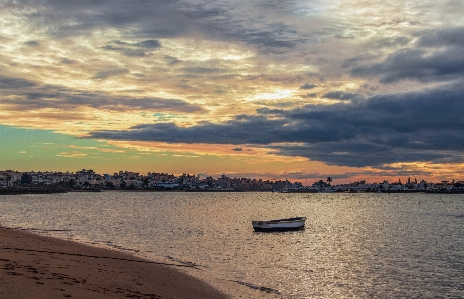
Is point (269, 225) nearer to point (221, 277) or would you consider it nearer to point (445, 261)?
point (445, 261)

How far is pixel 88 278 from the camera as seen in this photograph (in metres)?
22.8

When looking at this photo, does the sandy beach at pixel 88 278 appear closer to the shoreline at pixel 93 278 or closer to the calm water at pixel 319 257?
the shoreline at pixel 93 278

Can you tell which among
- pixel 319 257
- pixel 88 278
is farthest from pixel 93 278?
pixel 319 257

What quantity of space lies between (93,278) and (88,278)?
288mm

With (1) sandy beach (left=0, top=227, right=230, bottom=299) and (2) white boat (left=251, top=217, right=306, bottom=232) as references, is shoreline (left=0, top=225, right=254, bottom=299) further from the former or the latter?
(2) white boat (left=251, top=217, right=306, bottom=232)

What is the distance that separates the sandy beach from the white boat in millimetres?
33135

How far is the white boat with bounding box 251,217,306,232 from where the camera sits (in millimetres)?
64812

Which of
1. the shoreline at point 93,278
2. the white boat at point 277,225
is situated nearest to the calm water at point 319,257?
the white boat at point 277,225

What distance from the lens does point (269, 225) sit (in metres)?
65.2

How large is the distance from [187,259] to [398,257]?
810 inches

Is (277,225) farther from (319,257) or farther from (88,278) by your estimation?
(88,278)

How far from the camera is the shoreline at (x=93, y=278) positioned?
18328 millimetres

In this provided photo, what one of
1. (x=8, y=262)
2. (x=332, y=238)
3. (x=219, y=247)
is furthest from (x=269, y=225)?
(x=8, y=262)

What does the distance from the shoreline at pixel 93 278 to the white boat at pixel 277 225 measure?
106 feet
